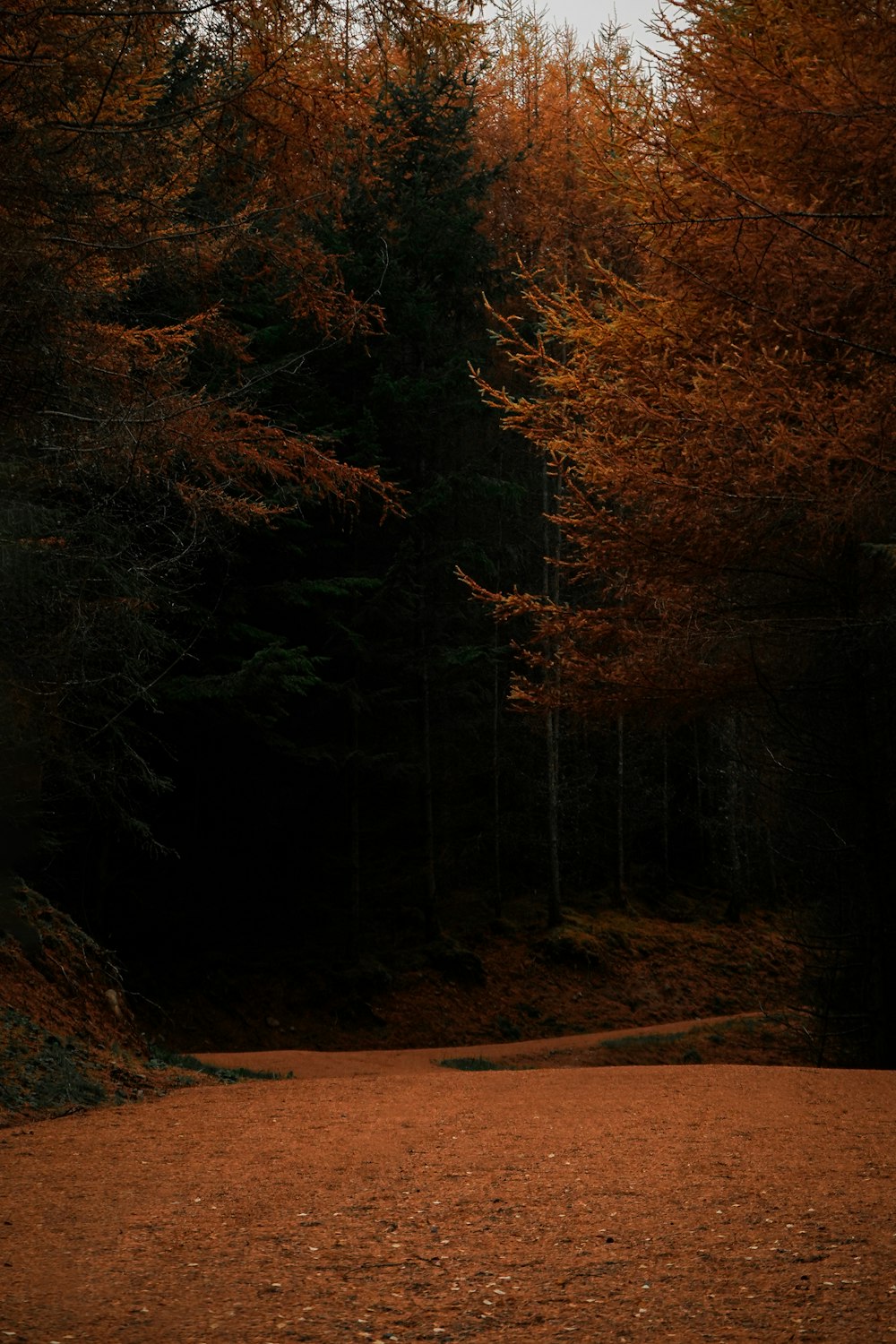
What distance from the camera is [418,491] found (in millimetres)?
20688

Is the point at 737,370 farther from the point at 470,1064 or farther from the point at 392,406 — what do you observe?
the point at 392,406

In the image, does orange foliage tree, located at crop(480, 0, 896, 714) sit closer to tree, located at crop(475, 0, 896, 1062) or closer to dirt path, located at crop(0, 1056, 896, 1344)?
tree, located at crop(475, 0, 896, 1062)

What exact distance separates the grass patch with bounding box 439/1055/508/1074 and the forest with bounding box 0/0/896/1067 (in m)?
4.20

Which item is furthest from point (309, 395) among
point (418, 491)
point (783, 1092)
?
point (783, 1092)

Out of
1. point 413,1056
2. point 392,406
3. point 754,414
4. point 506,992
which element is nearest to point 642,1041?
point 413,1056

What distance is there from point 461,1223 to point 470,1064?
10.1 meters

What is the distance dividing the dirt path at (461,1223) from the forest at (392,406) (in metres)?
3.99

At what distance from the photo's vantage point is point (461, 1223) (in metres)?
4.22

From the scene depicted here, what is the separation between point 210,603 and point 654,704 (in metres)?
9.65

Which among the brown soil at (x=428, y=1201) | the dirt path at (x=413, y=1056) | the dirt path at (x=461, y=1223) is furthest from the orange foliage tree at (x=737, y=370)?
the dirt path at (x=413, y=1056)

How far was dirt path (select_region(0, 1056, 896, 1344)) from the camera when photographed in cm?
321

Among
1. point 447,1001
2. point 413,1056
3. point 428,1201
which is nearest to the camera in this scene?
point 428,1201

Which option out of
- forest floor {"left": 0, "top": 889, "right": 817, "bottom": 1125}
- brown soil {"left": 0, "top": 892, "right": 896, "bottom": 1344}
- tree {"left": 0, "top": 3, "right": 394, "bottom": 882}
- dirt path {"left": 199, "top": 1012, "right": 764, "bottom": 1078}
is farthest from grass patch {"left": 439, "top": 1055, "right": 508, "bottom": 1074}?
tree {"left": 0, "top": 3, "right": 394, "bottom": 882}

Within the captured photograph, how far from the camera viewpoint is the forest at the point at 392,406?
25.2 feet
